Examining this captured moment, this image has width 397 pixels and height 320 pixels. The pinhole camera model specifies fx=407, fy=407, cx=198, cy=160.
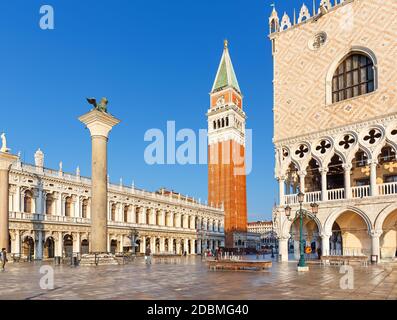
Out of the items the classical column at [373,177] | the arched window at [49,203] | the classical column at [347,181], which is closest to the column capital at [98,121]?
the classical column at [347,181]

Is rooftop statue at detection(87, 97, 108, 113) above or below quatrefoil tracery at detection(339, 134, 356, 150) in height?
above

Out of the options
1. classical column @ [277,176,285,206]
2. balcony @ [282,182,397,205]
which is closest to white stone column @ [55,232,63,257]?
classical column @ [277,176,285,206]

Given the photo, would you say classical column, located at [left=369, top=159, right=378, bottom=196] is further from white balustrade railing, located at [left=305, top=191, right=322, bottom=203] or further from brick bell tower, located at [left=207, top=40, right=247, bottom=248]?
brick bell tower, located at [left=207, top=40, right=247, bottom=248]

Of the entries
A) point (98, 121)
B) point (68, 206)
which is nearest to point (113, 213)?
point (68, 206)

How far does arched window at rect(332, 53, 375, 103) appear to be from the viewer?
26.4 metres

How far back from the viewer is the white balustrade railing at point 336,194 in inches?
1035

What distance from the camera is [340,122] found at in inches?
1048

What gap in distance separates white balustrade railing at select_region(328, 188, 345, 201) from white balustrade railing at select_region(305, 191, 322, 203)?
28.7 inches

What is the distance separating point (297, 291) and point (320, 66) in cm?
2058

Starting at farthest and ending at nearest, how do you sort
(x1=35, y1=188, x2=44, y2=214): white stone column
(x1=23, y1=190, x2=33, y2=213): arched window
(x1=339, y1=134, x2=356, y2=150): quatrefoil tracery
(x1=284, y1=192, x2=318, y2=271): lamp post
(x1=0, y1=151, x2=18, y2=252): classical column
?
(x1=35, y1=188, x2=44, y2=214): white stone column, (x1=23, y1=190, x2=33, y2=213): arched window, (x1=0, y1=151, x2=18, y2=252): classical column, (x1=339, y1=134, x2=356, y2=150): quatrefoil tracery, (x1=284, y1=192, x2=318, y2=271): lamp post

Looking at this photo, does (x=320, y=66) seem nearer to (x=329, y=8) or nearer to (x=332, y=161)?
(x=329, y=8)

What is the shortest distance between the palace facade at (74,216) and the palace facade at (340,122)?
60.4 feet

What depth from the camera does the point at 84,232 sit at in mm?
49781

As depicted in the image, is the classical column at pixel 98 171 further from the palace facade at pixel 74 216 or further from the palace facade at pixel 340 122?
the palace facade at pixel 340 122
